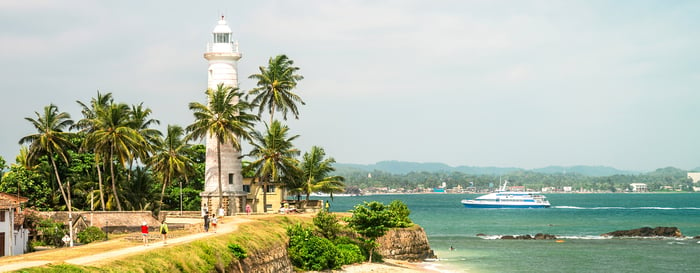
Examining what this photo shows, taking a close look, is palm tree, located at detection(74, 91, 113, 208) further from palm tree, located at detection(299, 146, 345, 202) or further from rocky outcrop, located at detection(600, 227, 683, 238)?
rocky outcrop, located at detection(600, 227, 683, 238)

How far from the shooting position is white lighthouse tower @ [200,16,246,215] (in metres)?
65.9

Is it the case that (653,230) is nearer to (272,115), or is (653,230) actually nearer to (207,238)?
(272,115)

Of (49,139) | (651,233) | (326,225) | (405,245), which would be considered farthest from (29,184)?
(651,233)

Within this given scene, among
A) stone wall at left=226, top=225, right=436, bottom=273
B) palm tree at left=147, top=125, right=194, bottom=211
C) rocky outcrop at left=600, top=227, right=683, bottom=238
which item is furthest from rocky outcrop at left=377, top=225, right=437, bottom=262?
rocky outcrop at left=600, top=227, right=683, bottom=238

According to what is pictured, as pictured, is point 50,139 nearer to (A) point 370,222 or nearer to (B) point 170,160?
(B) point 170,160

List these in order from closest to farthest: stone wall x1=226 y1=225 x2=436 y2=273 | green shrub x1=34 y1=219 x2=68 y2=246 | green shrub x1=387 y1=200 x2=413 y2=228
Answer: stone wall x1=226 y1=225 x2=436 y2=273
green shrub x1=34 y1=219 x2=68 y2=246
green shrub x1=387 y1=200 x2=413 y2=228

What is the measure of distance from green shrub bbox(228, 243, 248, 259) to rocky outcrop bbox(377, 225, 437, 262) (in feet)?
70.1

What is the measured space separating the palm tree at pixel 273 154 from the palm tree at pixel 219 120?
11.3 feet

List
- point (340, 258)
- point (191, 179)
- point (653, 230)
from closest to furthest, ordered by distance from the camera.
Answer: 1. point (340, 258)
2. point (191, 179)
3. point (653, 230)

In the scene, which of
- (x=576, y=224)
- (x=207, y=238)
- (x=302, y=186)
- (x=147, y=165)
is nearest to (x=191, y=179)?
(x=147, y=165)

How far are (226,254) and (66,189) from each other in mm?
34769

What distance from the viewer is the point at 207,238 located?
43.2 meters

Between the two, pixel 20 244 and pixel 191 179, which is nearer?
pixel 20 244

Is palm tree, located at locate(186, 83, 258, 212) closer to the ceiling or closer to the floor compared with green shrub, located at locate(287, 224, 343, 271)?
closer to the ceiling
